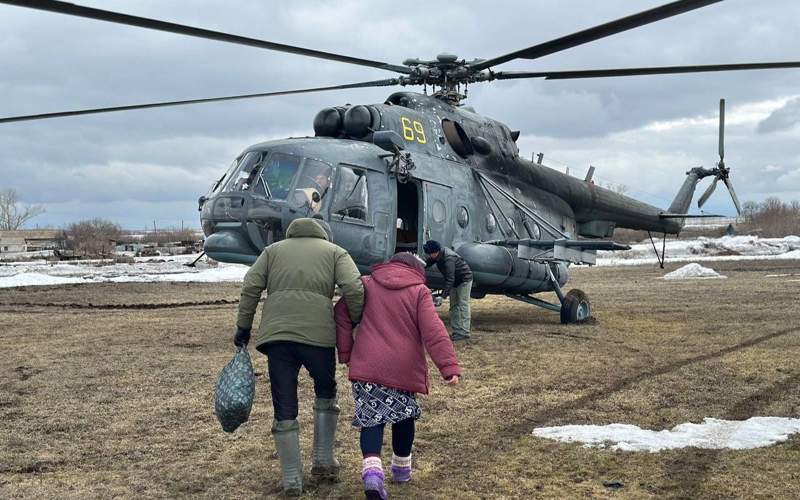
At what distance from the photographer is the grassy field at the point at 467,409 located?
468cm

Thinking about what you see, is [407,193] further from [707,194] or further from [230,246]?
[707,194]

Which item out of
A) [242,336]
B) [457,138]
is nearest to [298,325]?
[242,336]

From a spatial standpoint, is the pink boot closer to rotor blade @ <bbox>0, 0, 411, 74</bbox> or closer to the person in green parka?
the person in green parka

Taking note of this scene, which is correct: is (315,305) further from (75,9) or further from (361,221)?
(361,221)

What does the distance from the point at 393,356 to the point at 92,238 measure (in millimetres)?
67587

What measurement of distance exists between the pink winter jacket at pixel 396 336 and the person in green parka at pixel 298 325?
87 millimetres

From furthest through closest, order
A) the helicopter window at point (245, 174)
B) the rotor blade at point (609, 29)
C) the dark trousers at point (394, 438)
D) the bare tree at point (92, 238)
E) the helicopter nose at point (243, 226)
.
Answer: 1. the bare tree at point (92, 238)
2. the helicopter window at point (245, 174)
3. the helicopter nose at point (243, 226)
4. the rotor blade at point (609, 29)
5. the dark trousers at point (394, 438)

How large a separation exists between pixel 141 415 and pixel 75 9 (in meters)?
3.62

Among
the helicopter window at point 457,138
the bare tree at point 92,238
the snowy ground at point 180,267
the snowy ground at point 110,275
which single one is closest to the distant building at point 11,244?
the bare tree at point 92,238

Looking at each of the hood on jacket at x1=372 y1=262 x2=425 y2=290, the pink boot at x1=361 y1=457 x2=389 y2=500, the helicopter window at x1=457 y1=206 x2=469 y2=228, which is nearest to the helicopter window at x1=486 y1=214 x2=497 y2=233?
the helicopter window at x1=457 y1=206 x2=469 y2=228

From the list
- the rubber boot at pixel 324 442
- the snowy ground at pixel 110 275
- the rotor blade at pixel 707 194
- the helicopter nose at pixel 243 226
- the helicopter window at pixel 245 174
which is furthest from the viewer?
the snowy ground at pixel 110 275

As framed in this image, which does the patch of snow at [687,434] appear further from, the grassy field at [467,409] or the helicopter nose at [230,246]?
the helicopter nose at [230,246]

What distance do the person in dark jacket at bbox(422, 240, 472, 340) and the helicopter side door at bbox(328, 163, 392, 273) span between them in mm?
783

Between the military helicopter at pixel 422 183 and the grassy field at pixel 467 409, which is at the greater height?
the military helicopter at pixel 422 183
